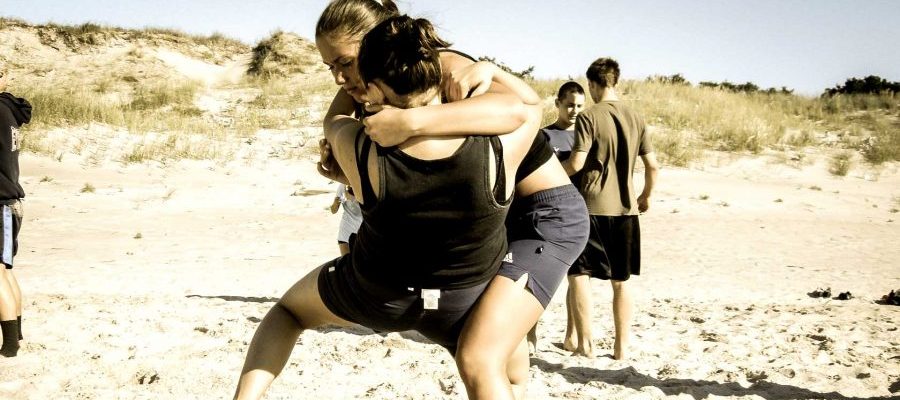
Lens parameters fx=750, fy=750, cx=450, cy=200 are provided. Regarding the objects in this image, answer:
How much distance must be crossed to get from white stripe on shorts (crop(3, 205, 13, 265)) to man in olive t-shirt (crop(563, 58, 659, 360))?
3.42m

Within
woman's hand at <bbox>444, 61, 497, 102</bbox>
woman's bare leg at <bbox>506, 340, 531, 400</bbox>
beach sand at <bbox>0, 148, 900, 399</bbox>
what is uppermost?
woman's hand at <bbox>444, 61, 497, 102</bbox>

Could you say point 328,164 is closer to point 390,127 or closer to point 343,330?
point 390,127

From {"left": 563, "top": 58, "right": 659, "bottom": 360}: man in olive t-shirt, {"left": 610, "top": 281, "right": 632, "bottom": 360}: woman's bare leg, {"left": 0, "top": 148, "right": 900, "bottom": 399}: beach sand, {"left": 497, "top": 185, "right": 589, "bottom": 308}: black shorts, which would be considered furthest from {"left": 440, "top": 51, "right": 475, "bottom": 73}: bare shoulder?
{"left": 610, "top": 281, "right": 632, "bottom": 360}: woman's bare leg

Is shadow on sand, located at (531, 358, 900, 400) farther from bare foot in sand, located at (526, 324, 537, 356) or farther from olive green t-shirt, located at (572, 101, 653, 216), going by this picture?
olive green t-shirt, located at (572, 101, 653, 216)

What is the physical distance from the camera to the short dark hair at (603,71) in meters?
4.83

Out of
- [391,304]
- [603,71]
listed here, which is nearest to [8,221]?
[391,304]

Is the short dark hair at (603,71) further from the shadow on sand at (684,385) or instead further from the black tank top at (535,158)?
the black tank top at (535,158)

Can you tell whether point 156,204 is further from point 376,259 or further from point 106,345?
point 376,259

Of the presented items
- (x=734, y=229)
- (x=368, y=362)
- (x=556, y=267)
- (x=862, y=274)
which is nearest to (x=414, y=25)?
(x=556, y=267)

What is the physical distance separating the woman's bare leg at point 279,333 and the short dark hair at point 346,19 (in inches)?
33.5

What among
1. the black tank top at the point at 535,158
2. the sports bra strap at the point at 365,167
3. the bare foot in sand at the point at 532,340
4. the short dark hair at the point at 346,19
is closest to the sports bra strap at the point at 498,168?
the sports bra strap at the point at 365,167

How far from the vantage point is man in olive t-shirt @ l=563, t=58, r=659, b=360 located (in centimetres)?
478

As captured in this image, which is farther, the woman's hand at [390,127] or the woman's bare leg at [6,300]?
the woman's bare leg at [6,300]

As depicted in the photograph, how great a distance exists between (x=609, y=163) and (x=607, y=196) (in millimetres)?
215
